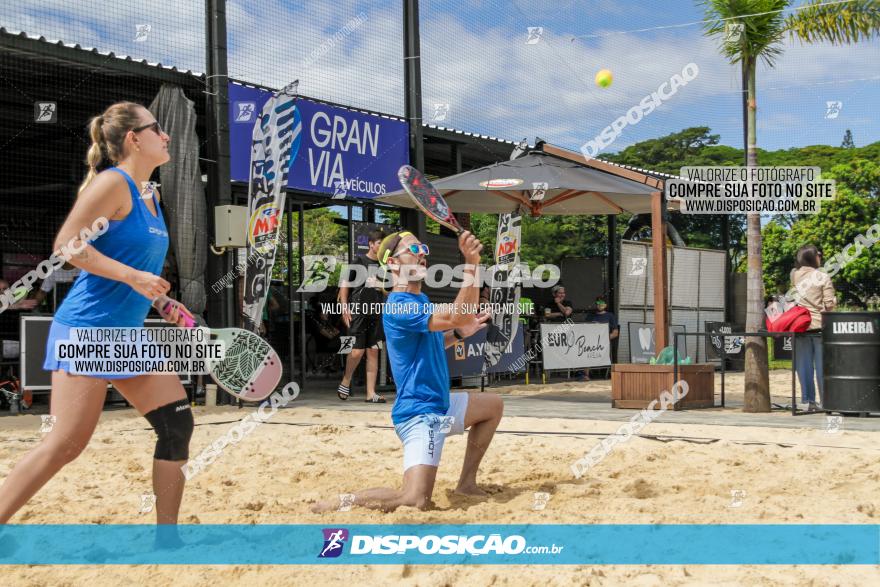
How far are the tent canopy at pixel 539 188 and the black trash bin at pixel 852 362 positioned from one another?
2624mm

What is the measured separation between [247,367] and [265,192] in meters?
3.29

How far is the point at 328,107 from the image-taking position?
11305 mm

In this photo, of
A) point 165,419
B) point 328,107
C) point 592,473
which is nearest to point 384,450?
point 592,473

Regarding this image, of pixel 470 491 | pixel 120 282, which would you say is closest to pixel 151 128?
pixel 120 282

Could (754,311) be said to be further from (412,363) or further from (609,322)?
(412,363)

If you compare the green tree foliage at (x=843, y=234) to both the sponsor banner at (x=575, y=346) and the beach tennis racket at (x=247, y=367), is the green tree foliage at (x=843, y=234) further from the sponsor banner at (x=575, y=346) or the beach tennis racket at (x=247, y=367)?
the beach tennis racket at (x=247, y=367)

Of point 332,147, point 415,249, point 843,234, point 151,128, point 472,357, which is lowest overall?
point 472,357

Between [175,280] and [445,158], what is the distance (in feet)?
20.9

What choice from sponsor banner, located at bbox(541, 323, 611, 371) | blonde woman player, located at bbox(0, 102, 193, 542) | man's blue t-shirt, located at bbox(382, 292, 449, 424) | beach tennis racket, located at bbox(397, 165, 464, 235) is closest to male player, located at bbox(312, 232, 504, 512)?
man's blue t-shirt, located at bbox(382, 292, 449, 424)

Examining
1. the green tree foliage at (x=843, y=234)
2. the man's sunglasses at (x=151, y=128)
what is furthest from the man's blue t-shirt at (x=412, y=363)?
the green tree foliage at (x=843, y=234)

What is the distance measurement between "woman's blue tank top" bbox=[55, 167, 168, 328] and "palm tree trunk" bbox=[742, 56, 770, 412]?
273 inches

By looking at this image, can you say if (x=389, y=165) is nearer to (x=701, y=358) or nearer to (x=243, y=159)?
(x=243, y=159)

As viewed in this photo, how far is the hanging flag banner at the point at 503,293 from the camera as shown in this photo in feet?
39.7

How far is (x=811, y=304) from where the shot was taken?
8.68 meters
